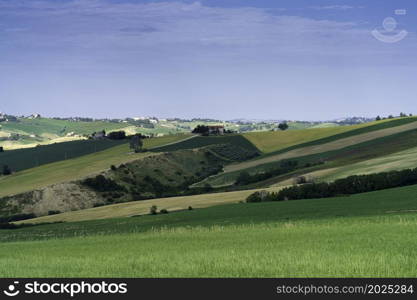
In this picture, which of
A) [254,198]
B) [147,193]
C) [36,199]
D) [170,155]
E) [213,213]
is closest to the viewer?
[213,213]

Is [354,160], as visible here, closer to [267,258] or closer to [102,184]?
[102,184]

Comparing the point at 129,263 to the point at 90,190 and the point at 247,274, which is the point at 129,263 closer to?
the point at 247,274

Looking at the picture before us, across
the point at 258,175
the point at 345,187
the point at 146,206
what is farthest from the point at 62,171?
the point at 345,187

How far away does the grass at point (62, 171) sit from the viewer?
456ft

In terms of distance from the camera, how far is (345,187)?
279 feet

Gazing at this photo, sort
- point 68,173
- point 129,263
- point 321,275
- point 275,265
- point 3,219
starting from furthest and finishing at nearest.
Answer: point 68,173, point 3,219, point 129,263, point 275,265, point 321,275

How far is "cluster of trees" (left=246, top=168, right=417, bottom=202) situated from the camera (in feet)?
273

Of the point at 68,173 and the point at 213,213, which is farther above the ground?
the point at 68,173

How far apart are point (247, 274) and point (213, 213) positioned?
4949cm

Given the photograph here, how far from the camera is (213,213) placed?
7006 centimetres

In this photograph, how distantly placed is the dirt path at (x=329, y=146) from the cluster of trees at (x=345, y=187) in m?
72.2

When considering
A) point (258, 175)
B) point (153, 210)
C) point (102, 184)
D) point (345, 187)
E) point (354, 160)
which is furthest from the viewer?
point (102, 184)

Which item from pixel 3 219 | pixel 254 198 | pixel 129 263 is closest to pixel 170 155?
pixel 3 219

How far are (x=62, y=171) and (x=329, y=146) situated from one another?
75.6 m
